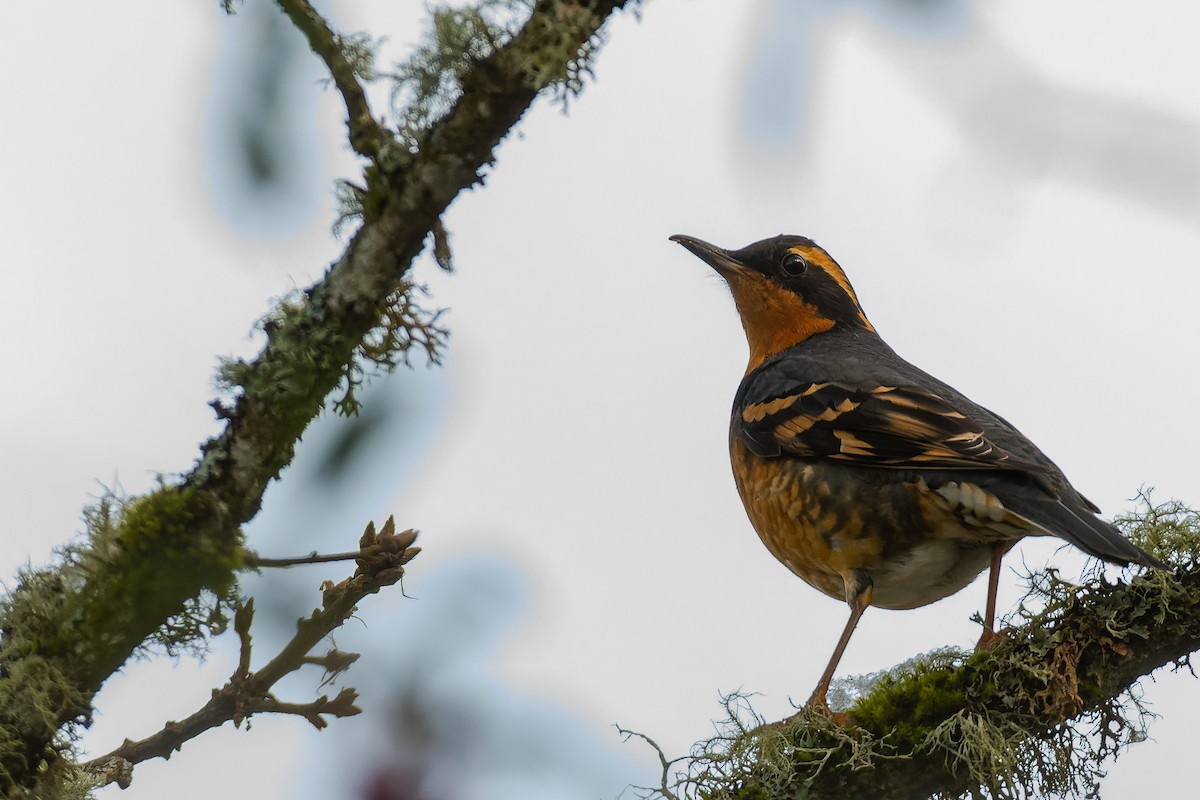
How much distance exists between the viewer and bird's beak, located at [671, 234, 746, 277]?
6160mm

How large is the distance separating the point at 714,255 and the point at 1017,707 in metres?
3.24

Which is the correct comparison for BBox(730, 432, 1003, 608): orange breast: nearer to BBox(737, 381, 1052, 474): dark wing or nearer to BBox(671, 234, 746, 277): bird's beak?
BBox(737, 381, 1052, 474): dark wing

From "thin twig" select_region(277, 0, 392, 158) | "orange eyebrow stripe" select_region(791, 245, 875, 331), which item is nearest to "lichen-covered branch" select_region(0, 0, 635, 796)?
"thin twig" select_region(277, 0, 392, 158)

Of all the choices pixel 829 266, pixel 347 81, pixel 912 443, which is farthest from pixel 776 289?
pixel 347 81

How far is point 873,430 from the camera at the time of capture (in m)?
4.66

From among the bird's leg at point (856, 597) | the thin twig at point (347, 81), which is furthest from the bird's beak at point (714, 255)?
the thin twig at point (347, 81)

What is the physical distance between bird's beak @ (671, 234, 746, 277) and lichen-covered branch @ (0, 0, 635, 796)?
154 inches

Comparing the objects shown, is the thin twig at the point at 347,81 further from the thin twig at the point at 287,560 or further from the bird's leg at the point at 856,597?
the bird's leg at the point at 856,597

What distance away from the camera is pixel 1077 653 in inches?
134

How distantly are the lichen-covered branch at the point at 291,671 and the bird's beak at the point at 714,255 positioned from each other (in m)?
4.01

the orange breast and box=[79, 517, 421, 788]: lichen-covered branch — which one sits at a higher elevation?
the orange breast

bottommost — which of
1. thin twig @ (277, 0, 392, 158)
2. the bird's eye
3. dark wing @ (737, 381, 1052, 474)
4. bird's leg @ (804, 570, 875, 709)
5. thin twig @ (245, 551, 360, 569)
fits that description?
thin twig @ (245, 551, 360, 569)

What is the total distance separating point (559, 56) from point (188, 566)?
1.10m

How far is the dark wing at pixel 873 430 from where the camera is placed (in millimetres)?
4340
